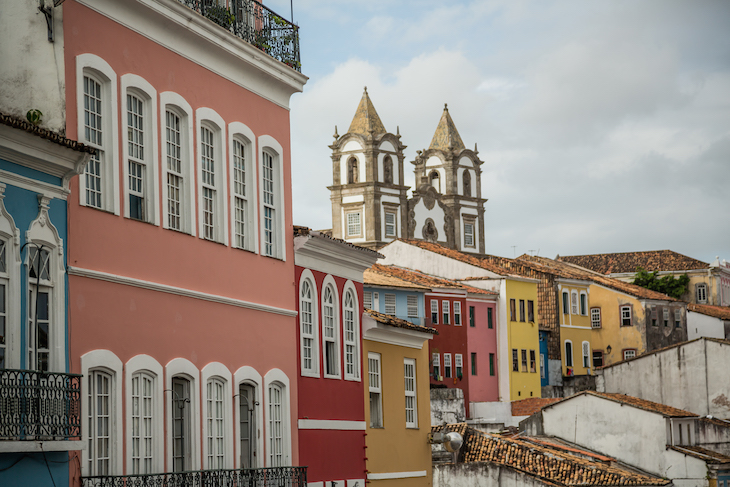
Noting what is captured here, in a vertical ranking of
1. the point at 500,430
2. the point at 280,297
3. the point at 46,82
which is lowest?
the point at 500,430

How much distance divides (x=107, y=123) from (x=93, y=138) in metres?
0.38

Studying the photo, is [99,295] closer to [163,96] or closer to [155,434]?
[155,434]

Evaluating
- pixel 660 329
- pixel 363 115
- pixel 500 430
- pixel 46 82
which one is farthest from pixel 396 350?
pixel 363 115

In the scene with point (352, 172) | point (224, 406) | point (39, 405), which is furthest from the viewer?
point (352, 172)

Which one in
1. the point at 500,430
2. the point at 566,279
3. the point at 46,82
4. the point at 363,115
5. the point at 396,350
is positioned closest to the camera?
the point at 46,82

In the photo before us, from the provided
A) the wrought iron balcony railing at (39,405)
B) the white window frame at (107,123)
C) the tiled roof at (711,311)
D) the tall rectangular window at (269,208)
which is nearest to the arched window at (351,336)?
the tall rectangular window at (269,208)

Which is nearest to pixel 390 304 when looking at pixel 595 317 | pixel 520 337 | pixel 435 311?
pixel 435 311

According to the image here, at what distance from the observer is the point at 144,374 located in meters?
17.7

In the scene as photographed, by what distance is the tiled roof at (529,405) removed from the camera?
6197 cm

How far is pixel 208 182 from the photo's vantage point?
2009cm

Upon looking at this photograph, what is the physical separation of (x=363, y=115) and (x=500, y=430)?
5467 cm

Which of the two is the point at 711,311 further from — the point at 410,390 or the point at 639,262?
the point at 410,390

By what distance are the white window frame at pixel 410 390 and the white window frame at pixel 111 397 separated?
1362 centimetres

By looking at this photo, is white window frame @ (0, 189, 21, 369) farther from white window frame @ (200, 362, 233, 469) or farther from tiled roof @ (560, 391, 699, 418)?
tiled roof @ (560, 391, 699, 418)
